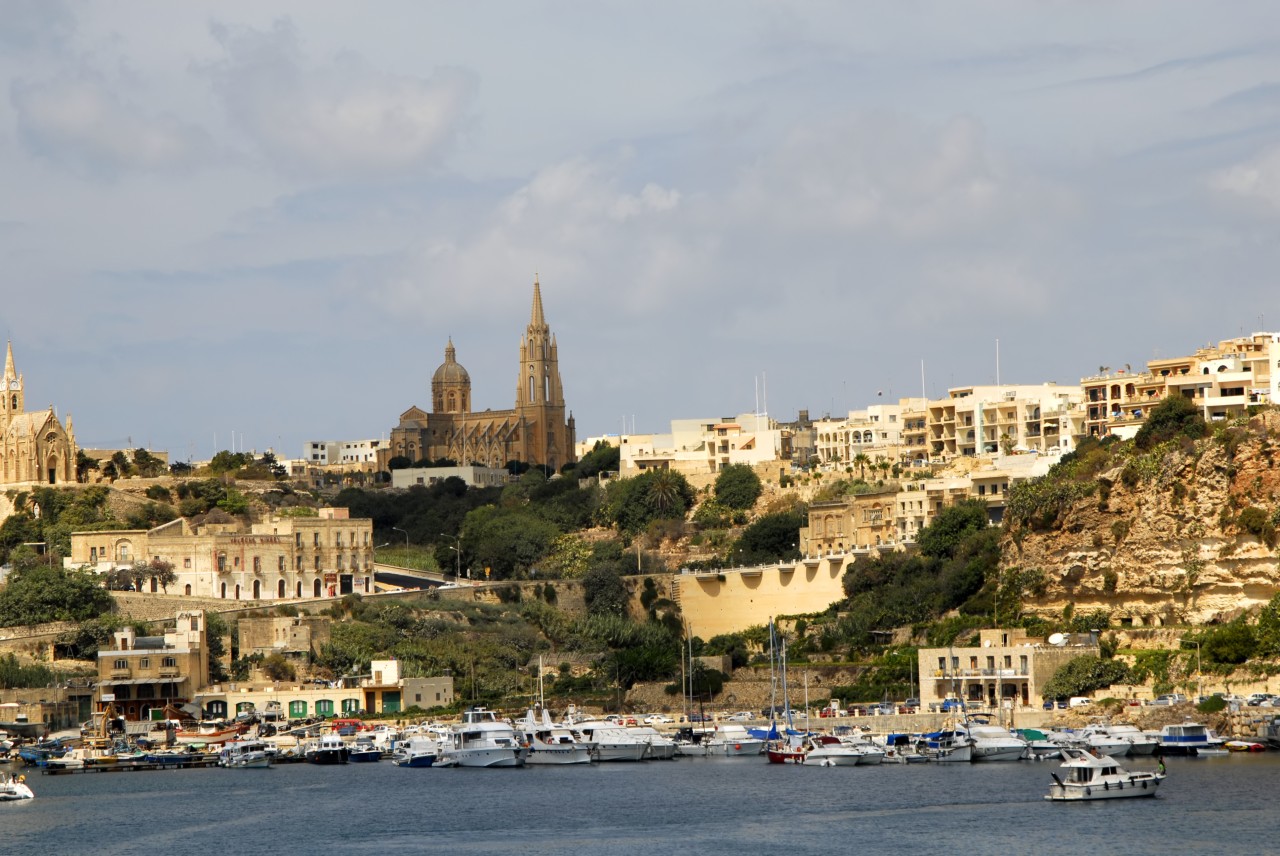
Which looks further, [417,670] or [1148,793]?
[417,670]

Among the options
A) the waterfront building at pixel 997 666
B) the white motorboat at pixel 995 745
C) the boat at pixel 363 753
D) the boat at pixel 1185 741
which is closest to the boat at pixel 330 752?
the boat at pixel 363 753

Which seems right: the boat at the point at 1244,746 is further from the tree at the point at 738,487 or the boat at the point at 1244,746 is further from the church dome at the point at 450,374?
the church dome at the point at 450,374

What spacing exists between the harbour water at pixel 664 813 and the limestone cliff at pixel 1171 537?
11186mm

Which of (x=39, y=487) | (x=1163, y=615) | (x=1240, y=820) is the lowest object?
(x=1240, y=820)

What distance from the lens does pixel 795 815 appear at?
62.8 m

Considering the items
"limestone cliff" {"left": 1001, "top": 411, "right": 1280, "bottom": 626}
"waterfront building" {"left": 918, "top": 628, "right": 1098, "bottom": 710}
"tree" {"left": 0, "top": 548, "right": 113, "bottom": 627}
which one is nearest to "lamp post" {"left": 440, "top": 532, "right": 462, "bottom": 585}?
"tree" {"left": 0, "top": 548, "right": 113, "bottom": 627}

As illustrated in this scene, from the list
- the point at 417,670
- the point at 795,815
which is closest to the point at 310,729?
the point at 417,670

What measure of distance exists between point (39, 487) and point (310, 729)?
120ft

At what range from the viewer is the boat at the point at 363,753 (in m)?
82.3

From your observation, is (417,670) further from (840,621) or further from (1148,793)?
(1148,793)

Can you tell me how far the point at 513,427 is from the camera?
157500mm

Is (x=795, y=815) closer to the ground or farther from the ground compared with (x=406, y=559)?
closer to the ground

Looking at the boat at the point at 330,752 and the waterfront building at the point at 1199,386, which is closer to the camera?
the boat at the point at 330,752

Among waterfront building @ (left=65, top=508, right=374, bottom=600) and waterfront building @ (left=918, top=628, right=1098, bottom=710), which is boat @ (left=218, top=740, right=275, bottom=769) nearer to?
waterfront building @ (left=918, top=628, right=1098, bottom=710)
